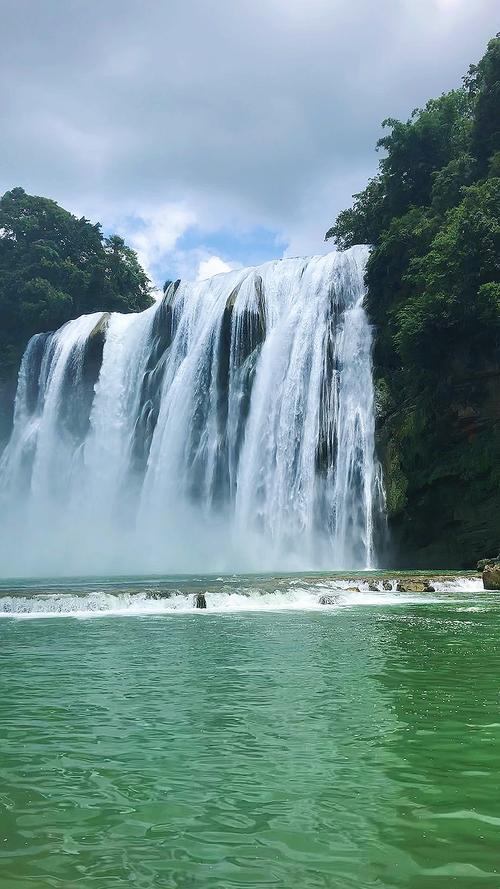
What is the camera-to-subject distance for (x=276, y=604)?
637 inches

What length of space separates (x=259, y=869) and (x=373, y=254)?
30.2m

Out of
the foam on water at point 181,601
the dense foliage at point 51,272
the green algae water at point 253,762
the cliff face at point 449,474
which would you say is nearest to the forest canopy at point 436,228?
the cliff face at point 449,474

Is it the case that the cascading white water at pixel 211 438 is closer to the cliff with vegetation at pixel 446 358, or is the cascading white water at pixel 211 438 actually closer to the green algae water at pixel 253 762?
the cliff with vegetation at pixel 446 358

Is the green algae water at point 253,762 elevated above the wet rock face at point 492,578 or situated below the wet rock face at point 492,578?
below

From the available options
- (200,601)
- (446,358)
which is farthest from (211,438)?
(200,601)

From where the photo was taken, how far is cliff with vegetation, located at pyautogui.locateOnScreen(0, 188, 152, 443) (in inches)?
2061

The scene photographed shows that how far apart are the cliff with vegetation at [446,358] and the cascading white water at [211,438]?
1169mm

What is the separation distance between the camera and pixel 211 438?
33.2 m

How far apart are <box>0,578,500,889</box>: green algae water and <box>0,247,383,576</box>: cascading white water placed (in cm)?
1822

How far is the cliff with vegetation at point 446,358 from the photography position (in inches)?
1009

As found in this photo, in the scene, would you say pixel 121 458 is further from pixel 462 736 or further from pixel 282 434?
pixel 462 736

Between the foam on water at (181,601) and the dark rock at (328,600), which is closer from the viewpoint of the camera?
the foam on water at (181,601)

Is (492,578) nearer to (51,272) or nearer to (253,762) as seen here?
(253,762)

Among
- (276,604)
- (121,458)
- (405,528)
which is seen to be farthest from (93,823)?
(121,458)
